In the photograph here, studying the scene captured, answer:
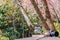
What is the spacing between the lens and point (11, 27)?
9.73 meters

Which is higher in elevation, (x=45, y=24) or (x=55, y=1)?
(x=55, y=1)

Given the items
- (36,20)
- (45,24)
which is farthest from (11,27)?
(45,24)

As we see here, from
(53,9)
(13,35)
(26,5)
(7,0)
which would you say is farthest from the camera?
(13,35)

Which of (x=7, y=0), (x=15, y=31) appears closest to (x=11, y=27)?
(x=15, y=31)

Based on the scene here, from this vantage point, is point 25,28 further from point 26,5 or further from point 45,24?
point 45,24

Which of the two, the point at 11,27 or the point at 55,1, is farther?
the point at 11,27

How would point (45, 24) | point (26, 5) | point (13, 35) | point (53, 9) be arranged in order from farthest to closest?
point (13, 35), point (26, 5), point (53, 9), point (45, 24)

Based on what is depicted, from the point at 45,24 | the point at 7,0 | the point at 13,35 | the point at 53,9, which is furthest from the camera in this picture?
the point at 13,35

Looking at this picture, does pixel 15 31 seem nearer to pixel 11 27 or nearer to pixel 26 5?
pixel 11 27

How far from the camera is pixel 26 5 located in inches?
345

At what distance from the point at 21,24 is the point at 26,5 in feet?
4.74

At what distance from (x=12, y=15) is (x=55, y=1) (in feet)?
8.11

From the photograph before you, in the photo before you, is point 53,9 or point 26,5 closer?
point 53,9

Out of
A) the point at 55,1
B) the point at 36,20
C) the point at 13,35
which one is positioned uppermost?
the point at 55,1
